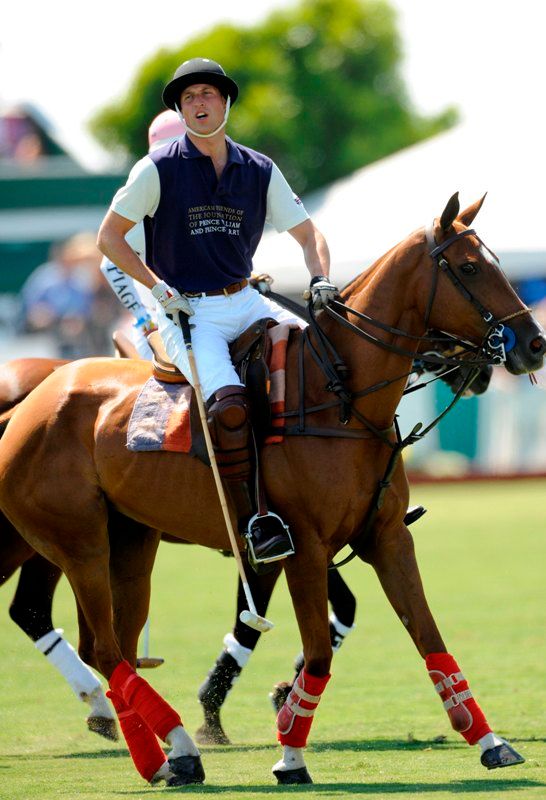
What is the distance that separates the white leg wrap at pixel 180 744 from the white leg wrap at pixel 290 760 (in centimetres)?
39

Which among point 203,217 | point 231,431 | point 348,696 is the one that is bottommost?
point 348,696

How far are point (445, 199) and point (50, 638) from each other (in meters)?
15.5

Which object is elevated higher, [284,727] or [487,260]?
[487,260]

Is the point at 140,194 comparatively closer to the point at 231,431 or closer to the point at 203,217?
the point at 203,217

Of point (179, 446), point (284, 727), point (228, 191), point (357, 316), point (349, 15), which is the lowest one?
point (284, 727)

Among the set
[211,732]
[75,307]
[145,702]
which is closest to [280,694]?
[211,732]

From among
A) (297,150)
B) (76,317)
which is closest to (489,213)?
(76,317)

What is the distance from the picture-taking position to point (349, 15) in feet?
207

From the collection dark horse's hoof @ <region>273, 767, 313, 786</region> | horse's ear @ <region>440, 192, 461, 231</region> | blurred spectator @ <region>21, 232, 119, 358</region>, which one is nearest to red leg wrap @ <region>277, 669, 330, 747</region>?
dark horse's hoof @ <region>273, 767, 313, 786</region>

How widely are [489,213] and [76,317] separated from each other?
6661mm

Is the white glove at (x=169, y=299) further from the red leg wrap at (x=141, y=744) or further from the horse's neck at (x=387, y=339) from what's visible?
the red leg wrap at (x=141, y=744)

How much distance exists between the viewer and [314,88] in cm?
6188

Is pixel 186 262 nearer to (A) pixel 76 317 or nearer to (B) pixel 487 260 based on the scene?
(B) pixel 487 260

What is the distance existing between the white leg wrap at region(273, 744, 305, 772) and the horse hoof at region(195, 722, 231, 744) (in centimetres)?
141
